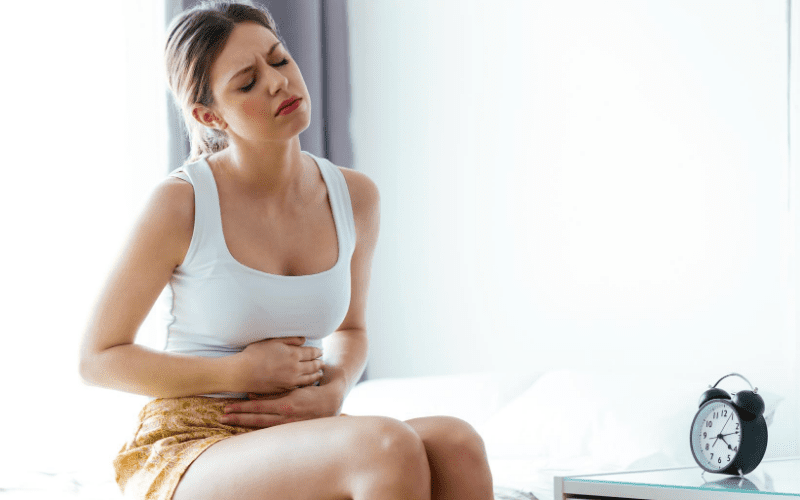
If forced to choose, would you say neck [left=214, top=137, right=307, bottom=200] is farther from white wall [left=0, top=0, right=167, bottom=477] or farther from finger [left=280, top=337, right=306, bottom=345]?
white wall [left=0, top=0, right=167, bottom=477]

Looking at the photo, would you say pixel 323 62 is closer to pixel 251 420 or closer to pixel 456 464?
pixel 251 420

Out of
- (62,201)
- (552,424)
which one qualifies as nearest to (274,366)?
(552,424)

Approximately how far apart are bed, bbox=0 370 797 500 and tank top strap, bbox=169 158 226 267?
606mm

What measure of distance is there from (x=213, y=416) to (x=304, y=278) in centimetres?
26

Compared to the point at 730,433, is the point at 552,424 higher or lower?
lower

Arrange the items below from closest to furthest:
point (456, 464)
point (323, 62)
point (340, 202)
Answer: point (456, 464)
point (340, 202)
point (323, 62)

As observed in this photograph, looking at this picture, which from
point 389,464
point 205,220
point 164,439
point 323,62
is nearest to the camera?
point 389,464

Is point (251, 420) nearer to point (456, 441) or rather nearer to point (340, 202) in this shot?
point (456, 441)

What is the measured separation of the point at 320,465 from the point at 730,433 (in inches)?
29.3

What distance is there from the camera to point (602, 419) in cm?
205

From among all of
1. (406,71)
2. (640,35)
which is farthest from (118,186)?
(640,35)

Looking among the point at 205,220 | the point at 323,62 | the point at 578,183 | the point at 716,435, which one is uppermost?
the point at 323,62

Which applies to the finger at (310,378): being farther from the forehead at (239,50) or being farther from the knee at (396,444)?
the forehead at (239,50)

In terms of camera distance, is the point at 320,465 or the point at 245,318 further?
the point at 245,318
